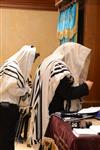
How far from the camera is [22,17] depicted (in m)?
6.31

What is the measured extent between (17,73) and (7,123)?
512 mm

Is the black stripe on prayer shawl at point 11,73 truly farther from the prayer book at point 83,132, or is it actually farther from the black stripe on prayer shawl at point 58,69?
the prayer book at point 83,132

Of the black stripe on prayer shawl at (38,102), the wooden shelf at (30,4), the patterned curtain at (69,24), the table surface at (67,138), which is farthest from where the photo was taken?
the wooden shelf at (30,4)

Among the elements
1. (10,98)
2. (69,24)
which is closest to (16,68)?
(10,98)

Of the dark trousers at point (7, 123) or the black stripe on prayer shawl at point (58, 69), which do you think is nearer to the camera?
the black stripe on prayer shawl at point (58, 69)

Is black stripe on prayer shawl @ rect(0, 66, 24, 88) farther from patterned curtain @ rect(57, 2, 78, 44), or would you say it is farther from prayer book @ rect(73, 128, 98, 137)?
prayer book @ rect(73, 128, 98, 137)

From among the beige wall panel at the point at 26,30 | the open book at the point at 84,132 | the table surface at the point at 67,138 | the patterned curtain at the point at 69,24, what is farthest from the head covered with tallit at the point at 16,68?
the beige wall panel at the point at 26,30

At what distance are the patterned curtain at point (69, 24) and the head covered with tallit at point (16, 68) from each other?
0.61 meters

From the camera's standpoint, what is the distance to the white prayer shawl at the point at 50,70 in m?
3.39

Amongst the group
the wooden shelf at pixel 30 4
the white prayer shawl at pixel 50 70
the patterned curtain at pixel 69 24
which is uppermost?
the wooden shelf at pixel 30 4

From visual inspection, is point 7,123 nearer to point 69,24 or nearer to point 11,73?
point 11,73

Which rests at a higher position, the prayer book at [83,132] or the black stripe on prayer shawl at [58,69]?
the black stripe on prayer shawl at [58,69]

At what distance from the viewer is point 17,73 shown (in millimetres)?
3670

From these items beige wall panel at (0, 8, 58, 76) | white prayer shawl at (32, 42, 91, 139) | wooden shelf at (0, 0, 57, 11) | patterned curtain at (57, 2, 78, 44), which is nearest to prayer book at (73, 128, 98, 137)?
white prayer shawl at (32, 42, 91, 139)
